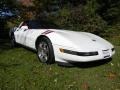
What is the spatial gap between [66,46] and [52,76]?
0.91 metres

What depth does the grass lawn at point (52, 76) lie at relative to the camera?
5.67 meters

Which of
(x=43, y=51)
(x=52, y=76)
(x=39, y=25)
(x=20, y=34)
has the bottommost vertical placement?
(x=52, y=76)

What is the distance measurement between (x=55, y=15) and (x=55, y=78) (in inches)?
394

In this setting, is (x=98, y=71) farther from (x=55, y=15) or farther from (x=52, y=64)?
(x=55, y=15)

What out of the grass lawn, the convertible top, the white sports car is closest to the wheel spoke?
the white sports car

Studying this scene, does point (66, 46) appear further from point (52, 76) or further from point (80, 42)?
point (52, 76)

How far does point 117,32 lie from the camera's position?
47.5ft

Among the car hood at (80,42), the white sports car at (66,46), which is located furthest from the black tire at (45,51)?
the car hood at (80,42)

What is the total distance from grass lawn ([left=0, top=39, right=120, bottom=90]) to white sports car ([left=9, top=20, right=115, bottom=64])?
32 cm

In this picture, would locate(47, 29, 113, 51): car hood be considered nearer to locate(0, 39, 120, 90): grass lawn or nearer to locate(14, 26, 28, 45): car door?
locate(0, 39, 120, 90): grass lawn

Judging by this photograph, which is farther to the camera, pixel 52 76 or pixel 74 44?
pixel 74 44

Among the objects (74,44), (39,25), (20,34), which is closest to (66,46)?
(74,44)

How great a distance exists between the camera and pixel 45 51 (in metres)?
7.30

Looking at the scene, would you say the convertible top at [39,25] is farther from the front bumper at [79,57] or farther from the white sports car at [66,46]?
the front bumper at [79,57]
